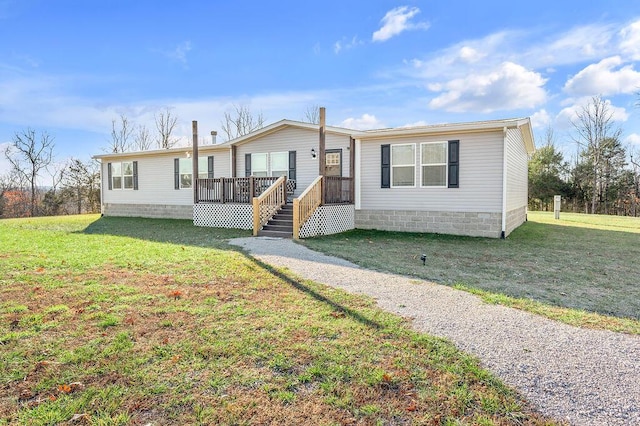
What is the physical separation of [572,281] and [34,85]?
2411 centimetres

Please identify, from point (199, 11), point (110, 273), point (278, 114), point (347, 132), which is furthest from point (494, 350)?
point (278, 114)

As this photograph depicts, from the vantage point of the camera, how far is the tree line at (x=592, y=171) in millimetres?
28297

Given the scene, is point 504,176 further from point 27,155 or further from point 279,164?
point 27,155

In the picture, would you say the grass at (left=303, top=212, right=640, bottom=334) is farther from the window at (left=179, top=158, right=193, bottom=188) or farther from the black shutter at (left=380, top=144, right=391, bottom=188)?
the window at (left=179, top=158, right=193, bottom=188)

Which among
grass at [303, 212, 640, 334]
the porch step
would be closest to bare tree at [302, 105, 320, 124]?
the porch step

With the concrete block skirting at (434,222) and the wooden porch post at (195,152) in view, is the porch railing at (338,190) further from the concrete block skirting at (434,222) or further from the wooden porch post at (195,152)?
the wooden porch post at (195,152)

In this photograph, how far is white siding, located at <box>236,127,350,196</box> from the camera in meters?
12.9

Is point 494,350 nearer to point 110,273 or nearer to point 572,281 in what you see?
point 572,281

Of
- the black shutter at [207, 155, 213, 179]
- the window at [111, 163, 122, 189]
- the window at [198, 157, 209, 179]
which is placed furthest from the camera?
the window at [111, 163, 122, 189]

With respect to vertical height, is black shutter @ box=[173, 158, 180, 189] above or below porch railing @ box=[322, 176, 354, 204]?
above

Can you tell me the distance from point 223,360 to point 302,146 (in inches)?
440

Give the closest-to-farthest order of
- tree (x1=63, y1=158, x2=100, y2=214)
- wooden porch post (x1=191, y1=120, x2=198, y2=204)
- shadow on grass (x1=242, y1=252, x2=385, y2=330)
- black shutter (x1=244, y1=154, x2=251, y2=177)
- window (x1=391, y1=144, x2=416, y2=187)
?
shadow on grass (x1=242, y1=252, x2=385, y2=330) → window (x1=391, y1=144, x2=416, y2=187) → wooden porch post (x1=191, y1=120, x2=198, y2=204) → black shutter (x1=244, y1=154, x2=251, y2=177) → tree (x1=63, y1=158, x2=100, y2=214)

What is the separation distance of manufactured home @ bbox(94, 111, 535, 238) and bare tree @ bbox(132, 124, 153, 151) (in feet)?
69.8

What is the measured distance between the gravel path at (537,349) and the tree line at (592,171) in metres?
28.9
